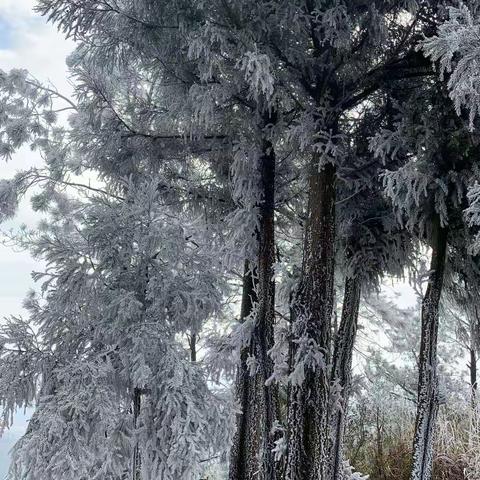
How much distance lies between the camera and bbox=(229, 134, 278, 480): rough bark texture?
5.27 meters

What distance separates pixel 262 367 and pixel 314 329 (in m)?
0.97

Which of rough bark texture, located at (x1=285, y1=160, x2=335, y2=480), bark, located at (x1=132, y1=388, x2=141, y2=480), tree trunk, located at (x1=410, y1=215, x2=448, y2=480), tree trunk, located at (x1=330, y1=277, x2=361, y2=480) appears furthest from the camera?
tree trunk, located at (x1=330, y1=277, x2=361, y2=480)

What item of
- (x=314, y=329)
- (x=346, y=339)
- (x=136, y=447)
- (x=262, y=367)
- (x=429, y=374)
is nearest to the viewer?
(x=136, y=447)

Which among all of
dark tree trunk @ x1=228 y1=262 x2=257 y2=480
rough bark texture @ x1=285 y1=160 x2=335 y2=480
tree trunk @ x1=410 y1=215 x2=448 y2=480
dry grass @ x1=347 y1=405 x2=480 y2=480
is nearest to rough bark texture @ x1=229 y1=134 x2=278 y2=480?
dark tree trunk @ x1=228 y1=262 x2=257 y2=480

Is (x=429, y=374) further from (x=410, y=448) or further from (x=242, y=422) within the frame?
(x=242, y=422)

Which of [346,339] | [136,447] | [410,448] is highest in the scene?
[346,339]

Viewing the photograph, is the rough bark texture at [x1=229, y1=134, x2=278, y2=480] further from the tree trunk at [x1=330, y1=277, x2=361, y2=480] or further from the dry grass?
the dry grass

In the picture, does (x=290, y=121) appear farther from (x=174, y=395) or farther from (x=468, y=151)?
(x=174, y=395)

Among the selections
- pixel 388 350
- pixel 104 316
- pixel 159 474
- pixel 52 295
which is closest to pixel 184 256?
pixel 104 316

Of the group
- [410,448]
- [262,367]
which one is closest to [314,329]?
[262,367]

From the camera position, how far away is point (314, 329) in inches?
180

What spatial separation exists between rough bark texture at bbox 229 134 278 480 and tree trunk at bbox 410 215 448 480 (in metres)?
1.31

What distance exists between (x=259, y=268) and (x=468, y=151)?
2.22m

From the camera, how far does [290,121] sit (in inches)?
206
